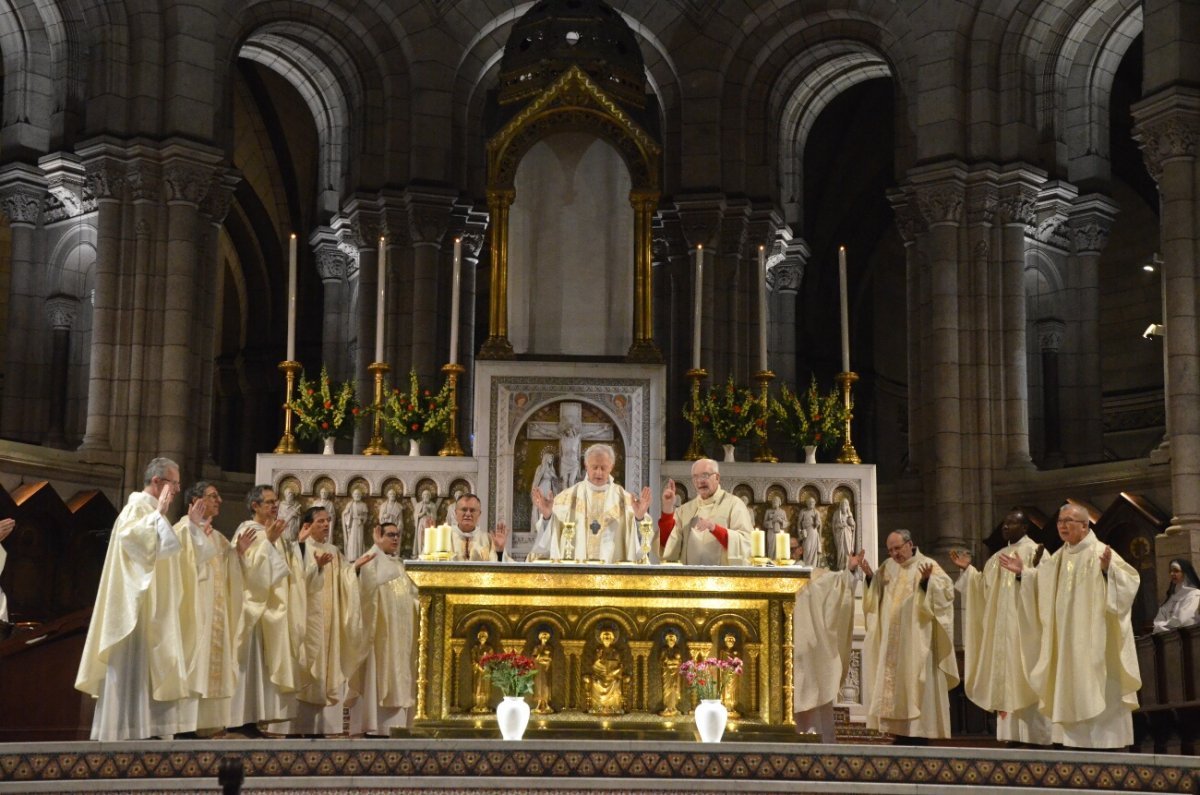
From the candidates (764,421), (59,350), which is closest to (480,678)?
(764,421)

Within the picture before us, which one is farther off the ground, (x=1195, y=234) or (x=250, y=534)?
(x=1195, y=234)

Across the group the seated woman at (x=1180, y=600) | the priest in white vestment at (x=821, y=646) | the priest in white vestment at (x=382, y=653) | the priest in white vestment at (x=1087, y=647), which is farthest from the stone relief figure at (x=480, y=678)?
the seated woman at (x=1180, y=600)

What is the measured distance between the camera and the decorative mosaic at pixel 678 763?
32.1 ft

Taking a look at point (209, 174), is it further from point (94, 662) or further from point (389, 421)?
point (94, 662)

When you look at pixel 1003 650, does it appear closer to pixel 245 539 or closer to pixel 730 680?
pixel 730 680

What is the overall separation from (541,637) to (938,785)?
9.79 feet

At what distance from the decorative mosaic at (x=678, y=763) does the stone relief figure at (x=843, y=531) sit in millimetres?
5812

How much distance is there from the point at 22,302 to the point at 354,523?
5.97 metres

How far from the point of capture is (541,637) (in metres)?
11.8

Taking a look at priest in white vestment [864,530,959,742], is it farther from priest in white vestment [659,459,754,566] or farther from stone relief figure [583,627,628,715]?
stone relief figure [583,627,628,715]

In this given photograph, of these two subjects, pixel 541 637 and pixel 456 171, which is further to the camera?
pixel 456 171

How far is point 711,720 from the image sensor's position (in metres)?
11.0

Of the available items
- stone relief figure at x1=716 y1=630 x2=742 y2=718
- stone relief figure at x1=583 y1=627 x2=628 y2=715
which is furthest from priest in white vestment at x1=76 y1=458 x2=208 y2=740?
stone relief figure at x1=716 y1=630 x2=742 y2=718

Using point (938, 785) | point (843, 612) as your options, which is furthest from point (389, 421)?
point (938, 785)
